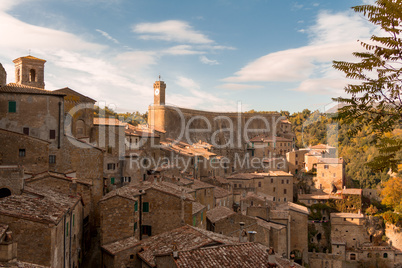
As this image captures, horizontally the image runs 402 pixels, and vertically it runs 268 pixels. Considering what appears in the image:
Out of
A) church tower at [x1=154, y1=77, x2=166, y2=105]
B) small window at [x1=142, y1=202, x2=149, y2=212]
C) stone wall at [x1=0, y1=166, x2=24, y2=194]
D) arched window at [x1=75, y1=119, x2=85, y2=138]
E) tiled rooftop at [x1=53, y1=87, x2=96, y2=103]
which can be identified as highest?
church tower at [x1=154, y1=77, x2=166, y2=105]

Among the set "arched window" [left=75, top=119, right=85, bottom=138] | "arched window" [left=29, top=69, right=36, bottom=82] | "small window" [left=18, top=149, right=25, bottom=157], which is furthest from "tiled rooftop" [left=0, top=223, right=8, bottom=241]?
"arched window" [left=29, top=69, right=36, bottom=82]

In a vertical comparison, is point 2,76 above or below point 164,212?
above

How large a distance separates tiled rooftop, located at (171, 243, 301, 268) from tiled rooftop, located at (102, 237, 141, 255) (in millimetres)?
4443

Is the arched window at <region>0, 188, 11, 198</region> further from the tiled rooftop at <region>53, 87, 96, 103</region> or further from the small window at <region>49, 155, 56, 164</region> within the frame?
the tiled rooftop at <region>53, 87, 96, 103</region>

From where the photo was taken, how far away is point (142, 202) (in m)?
21.0

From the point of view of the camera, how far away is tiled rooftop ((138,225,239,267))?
16.2m

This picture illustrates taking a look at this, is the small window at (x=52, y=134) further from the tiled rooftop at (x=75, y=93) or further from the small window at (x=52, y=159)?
the tiled rooftop at (x=75, y=93)

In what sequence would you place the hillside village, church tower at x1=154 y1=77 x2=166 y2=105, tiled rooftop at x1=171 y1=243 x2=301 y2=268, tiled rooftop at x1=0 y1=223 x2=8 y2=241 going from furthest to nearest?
1. church tower at x1=154 y1=77 x2=166 y2=105
2. the hillside village
3. tiled rooftop at x1=171 y1=243 x2=301 y2=268
4. tiled rooftop at x1=0 y1=223 x2=8 y2=241

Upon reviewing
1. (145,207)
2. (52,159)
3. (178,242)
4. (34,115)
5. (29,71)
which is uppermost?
(29,71)

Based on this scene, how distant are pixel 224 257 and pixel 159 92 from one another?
56.7 meters

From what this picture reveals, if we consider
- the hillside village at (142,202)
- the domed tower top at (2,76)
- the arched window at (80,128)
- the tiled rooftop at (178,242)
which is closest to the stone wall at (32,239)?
the hillside village at (142,202)

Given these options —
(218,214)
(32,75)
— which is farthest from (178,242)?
(32,75)

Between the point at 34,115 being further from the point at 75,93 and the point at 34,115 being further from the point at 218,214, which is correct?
the point at 218,214

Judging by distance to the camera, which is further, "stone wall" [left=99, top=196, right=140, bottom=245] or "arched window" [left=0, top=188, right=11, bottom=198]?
"stone wall" [left=99, top=196, right=140, bottom=245]
